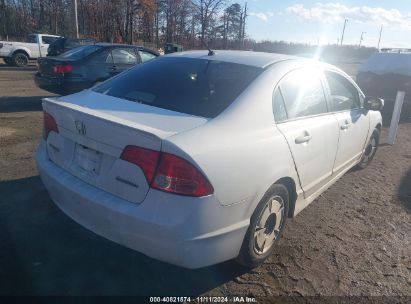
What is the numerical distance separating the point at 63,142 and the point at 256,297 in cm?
182

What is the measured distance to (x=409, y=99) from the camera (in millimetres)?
9867

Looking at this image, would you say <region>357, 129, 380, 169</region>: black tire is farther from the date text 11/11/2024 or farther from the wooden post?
the date text 11/11/2024

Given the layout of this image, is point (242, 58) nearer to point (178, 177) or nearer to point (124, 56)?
point (178, 177)

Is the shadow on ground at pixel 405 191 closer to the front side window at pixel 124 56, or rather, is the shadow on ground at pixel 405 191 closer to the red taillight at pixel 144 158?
the red taillight at pixel 144 158

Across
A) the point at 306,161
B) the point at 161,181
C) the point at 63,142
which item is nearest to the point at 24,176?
the point at 63,142

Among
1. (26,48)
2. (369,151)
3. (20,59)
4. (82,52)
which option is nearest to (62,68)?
(82,52)

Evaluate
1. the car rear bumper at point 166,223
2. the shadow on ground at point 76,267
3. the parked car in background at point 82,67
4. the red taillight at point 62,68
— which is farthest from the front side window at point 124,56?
the car rear bumper at point 166,223

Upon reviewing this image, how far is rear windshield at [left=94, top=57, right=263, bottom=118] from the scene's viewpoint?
2.79m

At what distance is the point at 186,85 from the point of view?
305 cm

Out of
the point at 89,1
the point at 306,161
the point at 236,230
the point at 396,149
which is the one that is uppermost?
the point at 89,1

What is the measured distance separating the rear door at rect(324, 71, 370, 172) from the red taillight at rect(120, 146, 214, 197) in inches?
89.2

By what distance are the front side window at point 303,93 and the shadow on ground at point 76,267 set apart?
1.43 m

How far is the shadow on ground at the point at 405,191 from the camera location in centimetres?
456

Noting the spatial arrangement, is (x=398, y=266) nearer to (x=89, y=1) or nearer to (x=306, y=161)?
(x=306, y=161)
